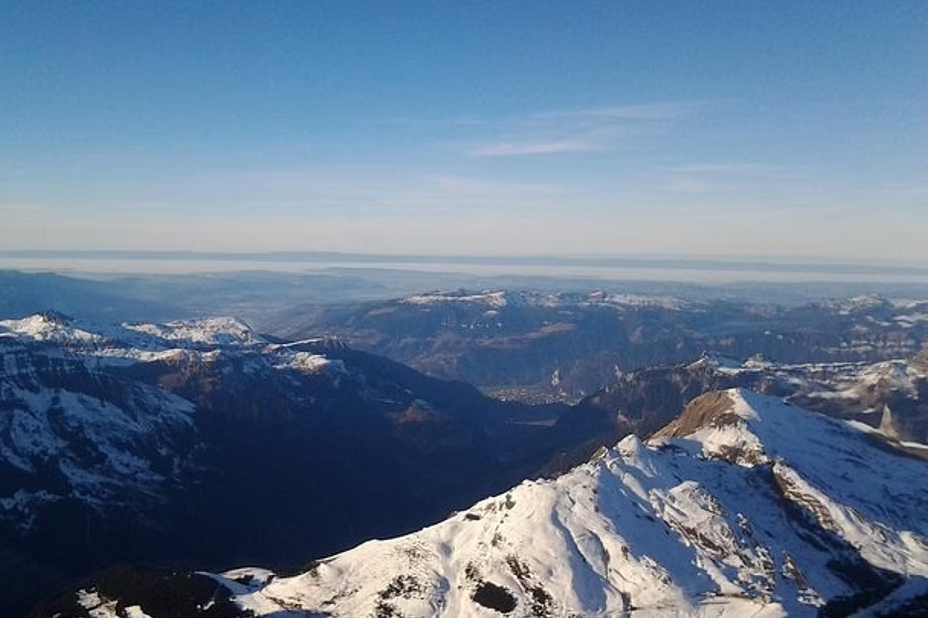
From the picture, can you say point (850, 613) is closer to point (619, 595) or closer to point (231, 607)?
point (619, 595)

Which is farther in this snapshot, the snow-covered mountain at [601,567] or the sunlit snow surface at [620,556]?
the snow-covered mountain at [601,567]

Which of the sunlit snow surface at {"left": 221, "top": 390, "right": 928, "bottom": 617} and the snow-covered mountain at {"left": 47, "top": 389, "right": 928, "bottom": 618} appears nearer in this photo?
the sunlit snow surface at {"left": 221, "top": 390, "right": 928, "bottom": 617}

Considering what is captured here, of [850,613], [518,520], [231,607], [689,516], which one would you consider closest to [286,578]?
[231,607]

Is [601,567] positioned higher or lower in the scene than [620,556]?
lower

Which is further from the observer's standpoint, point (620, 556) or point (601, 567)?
point (620, 556)
